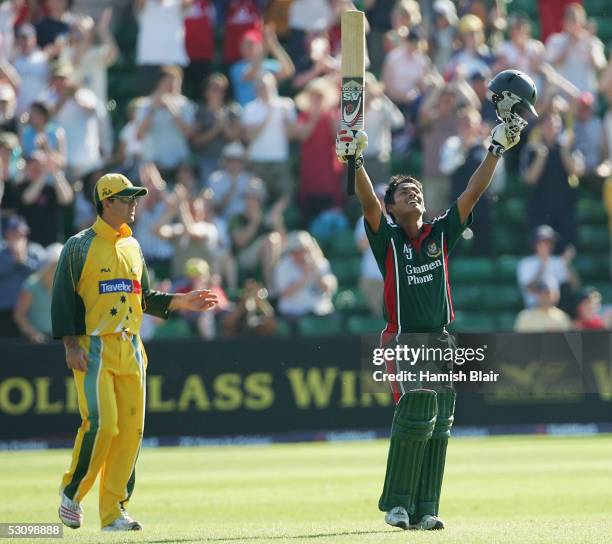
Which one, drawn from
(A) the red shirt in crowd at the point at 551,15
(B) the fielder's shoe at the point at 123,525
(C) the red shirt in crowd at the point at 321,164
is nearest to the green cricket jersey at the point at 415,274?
(B) the fielder's shoe at the point at 123,525

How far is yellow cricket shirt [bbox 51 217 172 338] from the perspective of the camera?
9000 millimetres

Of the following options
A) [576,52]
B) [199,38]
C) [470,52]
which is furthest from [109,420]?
[576,52]

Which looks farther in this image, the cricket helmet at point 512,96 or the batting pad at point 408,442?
the cricket helmet at point 512,96

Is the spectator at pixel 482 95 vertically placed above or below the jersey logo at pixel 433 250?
above

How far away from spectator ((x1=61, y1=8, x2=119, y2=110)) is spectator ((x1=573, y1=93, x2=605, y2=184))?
6216 millimetres

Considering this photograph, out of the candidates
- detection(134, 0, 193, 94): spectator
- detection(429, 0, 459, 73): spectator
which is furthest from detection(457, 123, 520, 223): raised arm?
detection(429, 0, 459, 73): spectator

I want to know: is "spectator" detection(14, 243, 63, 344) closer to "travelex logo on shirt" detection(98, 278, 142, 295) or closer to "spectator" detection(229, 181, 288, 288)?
"spectator" detection(229, 181, 288, 288)

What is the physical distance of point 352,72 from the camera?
9016 mm

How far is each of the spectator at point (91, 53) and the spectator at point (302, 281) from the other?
11.5 ft

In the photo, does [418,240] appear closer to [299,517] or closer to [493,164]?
[493,164]

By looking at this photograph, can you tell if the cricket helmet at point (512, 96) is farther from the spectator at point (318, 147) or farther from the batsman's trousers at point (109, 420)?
the spectator at point (318, 147)

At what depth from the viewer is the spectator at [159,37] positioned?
20156mm

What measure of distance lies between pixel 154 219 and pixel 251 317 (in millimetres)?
1892

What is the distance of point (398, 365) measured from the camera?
8.87 m
